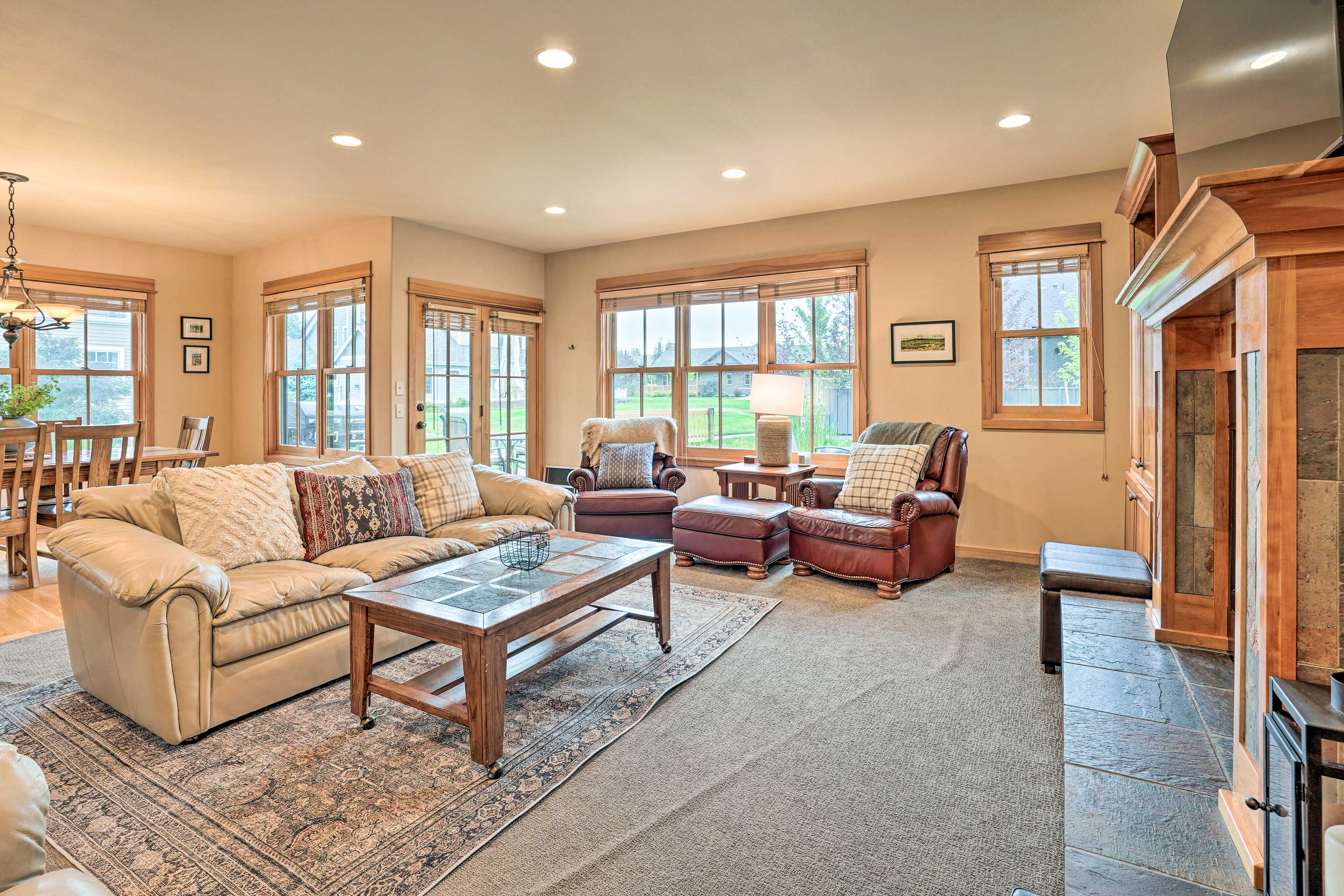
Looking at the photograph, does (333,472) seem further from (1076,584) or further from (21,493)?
(1076,584)

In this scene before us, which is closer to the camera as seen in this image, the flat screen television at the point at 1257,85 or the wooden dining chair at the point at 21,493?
the flat screen television at the point at 1257,85

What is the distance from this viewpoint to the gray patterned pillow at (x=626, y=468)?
5.20 m

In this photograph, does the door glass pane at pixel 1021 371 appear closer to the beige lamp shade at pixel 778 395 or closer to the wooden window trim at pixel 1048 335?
the wooden window trim at pixel 1048 335

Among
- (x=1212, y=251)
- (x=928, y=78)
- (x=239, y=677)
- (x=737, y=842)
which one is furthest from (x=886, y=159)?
(x=239, y=677)

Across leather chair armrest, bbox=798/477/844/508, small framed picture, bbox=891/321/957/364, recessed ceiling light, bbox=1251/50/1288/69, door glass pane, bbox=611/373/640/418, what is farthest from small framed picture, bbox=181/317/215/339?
recessed ceiling light, bbox=1251/50/1288/69

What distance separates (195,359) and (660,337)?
448cm

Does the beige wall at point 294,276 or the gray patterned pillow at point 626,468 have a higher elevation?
the beige wall at point 294,276

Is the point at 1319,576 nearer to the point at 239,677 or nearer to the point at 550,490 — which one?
the point at 239,677

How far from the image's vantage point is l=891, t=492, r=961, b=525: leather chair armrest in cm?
388

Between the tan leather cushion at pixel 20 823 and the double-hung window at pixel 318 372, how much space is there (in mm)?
4749

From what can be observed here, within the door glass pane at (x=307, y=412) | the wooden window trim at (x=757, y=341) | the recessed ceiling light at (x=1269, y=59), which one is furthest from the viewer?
the door glass pane at (x=307, y=412)

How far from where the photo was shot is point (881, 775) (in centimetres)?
199

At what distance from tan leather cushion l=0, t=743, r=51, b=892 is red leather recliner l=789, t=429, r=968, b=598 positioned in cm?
356

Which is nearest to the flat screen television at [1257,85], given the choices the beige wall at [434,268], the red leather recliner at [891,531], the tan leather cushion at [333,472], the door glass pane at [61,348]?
the red leather recliner at [891,531]
